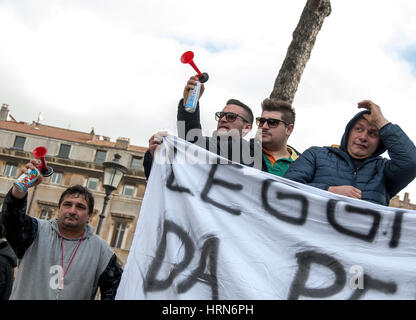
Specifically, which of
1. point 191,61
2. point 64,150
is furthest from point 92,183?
point 191,61

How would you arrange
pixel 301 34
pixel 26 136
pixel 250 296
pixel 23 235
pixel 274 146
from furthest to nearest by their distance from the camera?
pixel 26 136
pixel 301 34
pixel 274 146
pixel 23 235
pixel 250 296

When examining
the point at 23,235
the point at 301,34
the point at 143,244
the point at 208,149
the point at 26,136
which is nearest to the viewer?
the point at 143,244

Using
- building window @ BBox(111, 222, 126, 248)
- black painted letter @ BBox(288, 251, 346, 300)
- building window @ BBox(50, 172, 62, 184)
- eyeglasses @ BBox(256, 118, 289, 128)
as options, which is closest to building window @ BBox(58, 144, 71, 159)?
building window @ BBox(50, 172, 62, 184)

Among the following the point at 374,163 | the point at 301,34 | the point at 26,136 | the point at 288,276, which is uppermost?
the point at 26,136

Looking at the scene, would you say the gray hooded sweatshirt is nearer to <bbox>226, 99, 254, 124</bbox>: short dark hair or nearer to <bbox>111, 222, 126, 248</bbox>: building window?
<bbox>226, 99, 254, 124</bbox>: short dark hair

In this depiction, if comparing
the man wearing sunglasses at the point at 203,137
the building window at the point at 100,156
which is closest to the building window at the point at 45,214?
the building window at the point at 100,156

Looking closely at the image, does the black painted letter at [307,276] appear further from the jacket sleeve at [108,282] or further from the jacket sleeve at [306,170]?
the jacket sleeve at [108,282]

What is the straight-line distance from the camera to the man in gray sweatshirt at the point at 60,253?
11.2 ft

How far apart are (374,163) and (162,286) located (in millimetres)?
1656

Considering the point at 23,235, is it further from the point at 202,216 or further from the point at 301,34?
the point at 301,34

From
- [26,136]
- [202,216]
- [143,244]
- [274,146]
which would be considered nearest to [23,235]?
[143,244]

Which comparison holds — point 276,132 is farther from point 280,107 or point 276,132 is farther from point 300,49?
point 300,49

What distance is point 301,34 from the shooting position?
21.3 ft

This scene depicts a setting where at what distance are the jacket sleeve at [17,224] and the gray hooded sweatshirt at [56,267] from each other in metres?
0.07
